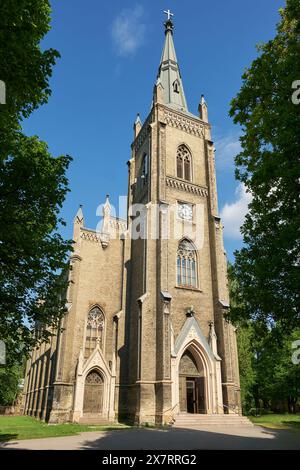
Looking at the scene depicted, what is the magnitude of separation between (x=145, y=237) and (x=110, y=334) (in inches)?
292

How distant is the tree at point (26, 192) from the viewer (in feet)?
28.7

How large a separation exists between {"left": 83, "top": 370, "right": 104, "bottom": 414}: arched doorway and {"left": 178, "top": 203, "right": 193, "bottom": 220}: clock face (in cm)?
1273

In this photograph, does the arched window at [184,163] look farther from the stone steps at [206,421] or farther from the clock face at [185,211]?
the stone steps at [206,421]

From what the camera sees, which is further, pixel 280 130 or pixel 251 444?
pixel 251 444

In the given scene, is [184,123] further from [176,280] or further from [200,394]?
[200,394]

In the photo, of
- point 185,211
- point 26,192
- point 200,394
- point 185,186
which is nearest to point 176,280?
point 185,211

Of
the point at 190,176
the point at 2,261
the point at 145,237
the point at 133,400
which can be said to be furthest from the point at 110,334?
the point at 2,261

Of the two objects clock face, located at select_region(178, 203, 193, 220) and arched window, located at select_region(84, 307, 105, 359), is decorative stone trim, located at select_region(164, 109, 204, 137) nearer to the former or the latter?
clock face, located at select_region(178, 203, 193, 220)

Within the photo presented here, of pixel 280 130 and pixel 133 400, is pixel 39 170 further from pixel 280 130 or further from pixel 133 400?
pixel 133 400

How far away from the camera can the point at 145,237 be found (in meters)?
25.3

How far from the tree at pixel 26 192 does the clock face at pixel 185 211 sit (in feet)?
51.1

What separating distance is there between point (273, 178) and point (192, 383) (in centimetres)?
1669

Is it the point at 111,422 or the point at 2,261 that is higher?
the point at 2,261

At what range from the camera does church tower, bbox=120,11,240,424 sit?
70.5ft
